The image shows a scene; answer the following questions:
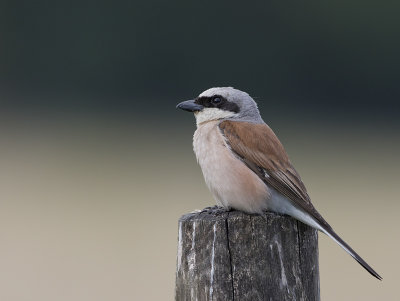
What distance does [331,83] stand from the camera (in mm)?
22750

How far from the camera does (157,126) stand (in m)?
19.3

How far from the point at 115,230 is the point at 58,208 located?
1651 mm

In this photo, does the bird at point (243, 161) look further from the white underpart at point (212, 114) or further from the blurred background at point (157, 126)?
the blurred background at point (157, 126)

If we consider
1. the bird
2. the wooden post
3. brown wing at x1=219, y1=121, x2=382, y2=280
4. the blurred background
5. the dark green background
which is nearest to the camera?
the wooden post

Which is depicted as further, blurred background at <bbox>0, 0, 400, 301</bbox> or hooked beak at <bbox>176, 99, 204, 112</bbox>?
blurred background at <bbox>0, 0, 400, 301</bbox>

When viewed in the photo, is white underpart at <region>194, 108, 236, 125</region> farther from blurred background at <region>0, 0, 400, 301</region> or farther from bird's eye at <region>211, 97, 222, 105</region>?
blurred background at <region>0, 0, 400, 301</region>

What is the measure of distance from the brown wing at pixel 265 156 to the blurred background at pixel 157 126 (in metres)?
4.69

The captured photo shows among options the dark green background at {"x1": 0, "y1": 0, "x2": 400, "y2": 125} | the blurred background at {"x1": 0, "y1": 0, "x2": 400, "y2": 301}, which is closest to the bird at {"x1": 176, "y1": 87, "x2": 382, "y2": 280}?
the blurred background at {"x1": 0, "y1": 0, "x2": 400, "y2": 301}

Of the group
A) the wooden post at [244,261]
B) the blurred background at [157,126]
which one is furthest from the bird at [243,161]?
the blurred background at [157,126]

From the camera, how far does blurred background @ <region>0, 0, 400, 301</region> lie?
11141mm

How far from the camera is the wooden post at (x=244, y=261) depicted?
3742mm

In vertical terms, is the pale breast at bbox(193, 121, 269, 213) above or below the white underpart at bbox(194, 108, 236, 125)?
A: below

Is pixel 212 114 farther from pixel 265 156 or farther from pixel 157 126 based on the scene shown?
pixel 157 126

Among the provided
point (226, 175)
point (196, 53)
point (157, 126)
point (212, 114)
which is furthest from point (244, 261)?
point (196, 53)
